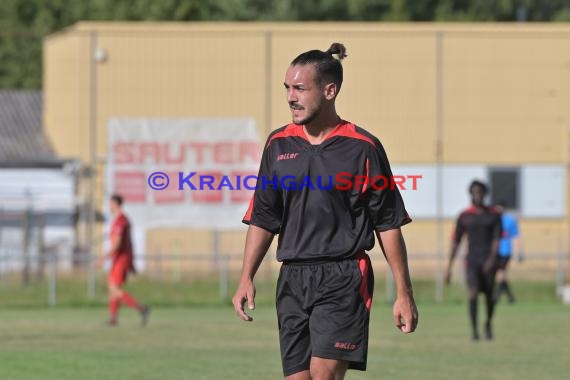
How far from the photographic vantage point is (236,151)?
119 feet

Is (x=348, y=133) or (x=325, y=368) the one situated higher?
(x=348, y=133)

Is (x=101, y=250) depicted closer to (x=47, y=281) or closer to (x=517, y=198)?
(x=47, y=281)

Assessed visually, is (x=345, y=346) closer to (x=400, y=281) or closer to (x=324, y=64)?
(x=400, y=281)

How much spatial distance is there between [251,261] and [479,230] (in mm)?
12546

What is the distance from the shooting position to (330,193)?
802 centimetres

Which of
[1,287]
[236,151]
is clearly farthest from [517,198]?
[1,287]

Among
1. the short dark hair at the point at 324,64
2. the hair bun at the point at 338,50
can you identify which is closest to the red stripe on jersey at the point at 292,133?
the short dark hair at the point at 324,64

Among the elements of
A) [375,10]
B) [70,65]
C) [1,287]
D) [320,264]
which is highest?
[375,10]

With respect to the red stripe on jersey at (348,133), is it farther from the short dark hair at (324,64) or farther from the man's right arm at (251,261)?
the man's right arm at (251,261)

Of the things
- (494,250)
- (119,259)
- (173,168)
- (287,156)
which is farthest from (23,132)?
(287,156)

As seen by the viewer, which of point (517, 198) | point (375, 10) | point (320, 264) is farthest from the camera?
point (375, 10)

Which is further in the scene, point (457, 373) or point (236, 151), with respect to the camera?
point (236, 151)

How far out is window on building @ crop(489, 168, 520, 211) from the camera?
3862cm

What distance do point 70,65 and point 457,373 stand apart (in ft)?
79.1
